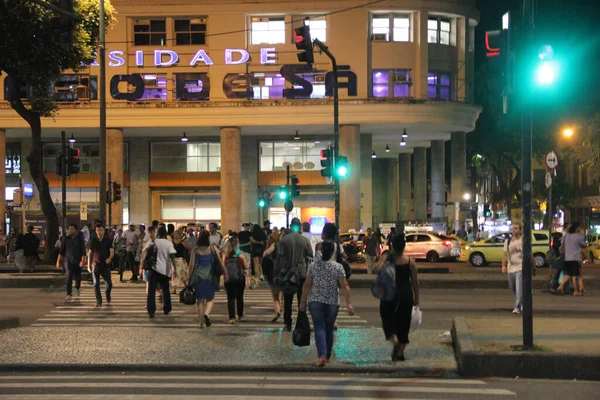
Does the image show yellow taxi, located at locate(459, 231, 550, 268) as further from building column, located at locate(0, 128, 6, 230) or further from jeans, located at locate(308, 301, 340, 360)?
building column, located at locate(0, 128, 6, 230)

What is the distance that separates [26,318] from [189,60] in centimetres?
3532

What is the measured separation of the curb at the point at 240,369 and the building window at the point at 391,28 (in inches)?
1652

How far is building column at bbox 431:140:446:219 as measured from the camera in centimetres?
5669

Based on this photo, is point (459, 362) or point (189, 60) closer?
point (459, 362)

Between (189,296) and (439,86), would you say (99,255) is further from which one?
(439,86)

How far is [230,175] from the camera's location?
2023 inches

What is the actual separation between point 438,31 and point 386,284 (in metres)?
43.5

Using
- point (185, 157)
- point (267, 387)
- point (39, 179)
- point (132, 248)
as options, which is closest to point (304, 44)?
point (132, 248)

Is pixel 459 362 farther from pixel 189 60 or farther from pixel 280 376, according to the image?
pixel 189 60

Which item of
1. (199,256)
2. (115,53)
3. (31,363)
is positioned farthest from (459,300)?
(115,53)

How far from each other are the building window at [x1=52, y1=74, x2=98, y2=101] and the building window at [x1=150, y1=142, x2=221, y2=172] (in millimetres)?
6509

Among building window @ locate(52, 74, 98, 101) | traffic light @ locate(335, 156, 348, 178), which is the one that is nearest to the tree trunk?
traffic light @ locate(335, 156, 348, 178)

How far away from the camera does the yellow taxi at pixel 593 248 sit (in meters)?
41.5

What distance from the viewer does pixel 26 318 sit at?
17375 mm
